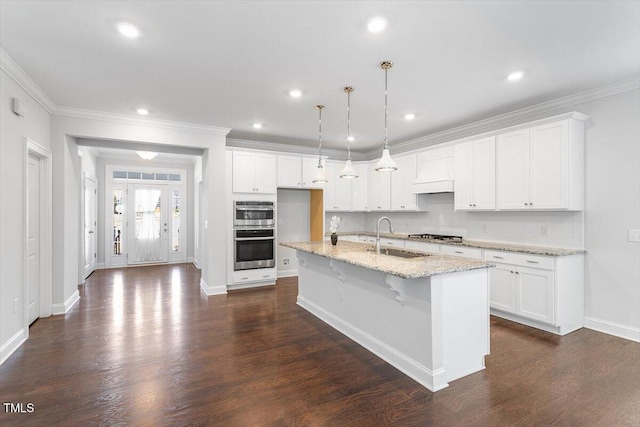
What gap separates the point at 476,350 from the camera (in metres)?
2.71

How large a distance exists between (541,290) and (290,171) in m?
4.15

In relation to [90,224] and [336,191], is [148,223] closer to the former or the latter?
[90,224]

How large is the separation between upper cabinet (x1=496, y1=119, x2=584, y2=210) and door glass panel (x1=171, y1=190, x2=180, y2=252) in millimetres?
7191

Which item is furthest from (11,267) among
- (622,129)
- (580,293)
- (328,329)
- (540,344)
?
(622,129)

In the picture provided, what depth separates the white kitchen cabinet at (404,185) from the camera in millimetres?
5762

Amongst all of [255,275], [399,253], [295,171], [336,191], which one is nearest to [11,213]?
[255,275]

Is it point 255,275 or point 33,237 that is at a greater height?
point 33,237

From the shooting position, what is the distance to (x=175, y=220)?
8266 millimetres

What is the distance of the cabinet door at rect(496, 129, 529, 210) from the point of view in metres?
4.00

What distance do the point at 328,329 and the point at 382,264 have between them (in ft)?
4.82

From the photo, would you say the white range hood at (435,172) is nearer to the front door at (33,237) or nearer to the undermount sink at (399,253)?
the undermount sink at (399,253)

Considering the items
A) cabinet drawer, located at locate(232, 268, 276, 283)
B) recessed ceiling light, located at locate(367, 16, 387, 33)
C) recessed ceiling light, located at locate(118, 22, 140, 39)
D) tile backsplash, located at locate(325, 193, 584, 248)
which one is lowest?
cabinet drawer, located at locate(232, 268, 276, 283)

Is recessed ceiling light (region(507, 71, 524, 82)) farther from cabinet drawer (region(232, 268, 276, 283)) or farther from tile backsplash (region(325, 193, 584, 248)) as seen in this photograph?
cabinet drawer (region(232, 268, 276, 283))

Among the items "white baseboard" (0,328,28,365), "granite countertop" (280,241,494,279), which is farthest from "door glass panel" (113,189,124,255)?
"granite countertop" (280,241,494,279)
